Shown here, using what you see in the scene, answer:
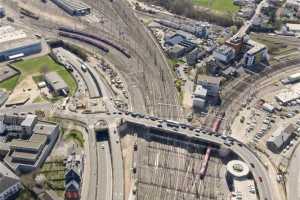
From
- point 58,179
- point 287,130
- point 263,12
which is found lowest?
point 58,179

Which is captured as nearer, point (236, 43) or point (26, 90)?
point (26, 90)

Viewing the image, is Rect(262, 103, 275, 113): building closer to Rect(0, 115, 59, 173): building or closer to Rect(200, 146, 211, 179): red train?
Rect(200, 146, 211, 179): red train

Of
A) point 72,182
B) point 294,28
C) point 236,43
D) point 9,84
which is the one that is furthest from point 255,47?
point 72,182

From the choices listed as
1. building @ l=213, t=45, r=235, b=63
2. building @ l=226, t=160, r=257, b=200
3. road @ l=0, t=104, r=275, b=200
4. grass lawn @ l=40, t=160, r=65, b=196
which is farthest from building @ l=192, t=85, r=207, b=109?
grass lawn @ l=40, t=160, r=65, b=196

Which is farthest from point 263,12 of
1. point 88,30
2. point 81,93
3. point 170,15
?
point 81,93

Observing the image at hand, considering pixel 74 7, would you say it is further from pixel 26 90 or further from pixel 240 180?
pixel 240 180

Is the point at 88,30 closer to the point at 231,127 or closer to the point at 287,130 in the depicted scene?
the point at 231,127
